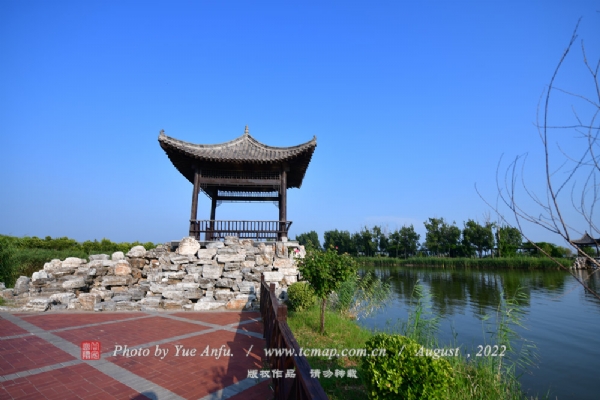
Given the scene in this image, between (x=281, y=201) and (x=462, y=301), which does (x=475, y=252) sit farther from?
(x=281, y=201)

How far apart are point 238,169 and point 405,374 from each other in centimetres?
1084

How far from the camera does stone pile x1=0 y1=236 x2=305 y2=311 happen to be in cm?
870

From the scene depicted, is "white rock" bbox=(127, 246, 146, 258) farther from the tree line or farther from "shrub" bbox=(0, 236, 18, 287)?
the tree line

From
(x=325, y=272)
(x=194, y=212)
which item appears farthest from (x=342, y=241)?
(x=325, y=272)

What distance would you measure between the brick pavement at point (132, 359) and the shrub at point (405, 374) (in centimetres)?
142

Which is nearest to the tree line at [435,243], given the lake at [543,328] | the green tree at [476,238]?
the green tree at [476,238]

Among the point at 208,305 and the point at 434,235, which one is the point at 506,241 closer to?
the point at 434,235

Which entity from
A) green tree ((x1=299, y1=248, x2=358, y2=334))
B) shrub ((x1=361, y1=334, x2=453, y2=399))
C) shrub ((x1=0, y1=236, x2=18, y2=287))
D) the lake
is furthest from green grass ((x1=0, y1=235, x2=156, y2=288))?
shrub ((x1=361, y1=334, x2=453, y2=399))

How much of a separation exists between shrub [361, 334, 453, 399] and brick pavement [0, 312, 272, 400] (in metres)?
1.42

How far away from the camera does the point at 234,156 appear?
40.3 feet

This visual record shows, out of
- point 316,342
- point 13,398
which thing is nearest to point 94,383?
point 13,398

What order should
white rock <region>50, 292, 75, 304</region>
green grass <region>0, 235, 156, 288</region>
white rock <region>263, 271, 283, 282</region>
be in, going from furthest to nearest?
green grass <region>0, 235, 156, 288</region> → white rock <region>263, 271, 283, 282</region> → white rock <region>50, 292, 75, 304</region>

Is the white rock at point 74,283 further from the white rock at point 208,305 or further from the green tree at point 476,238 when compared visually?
the green tree at point 476,238

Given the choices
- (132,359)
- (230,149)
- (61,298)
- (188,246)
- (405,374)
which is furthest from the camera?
(230,149)
